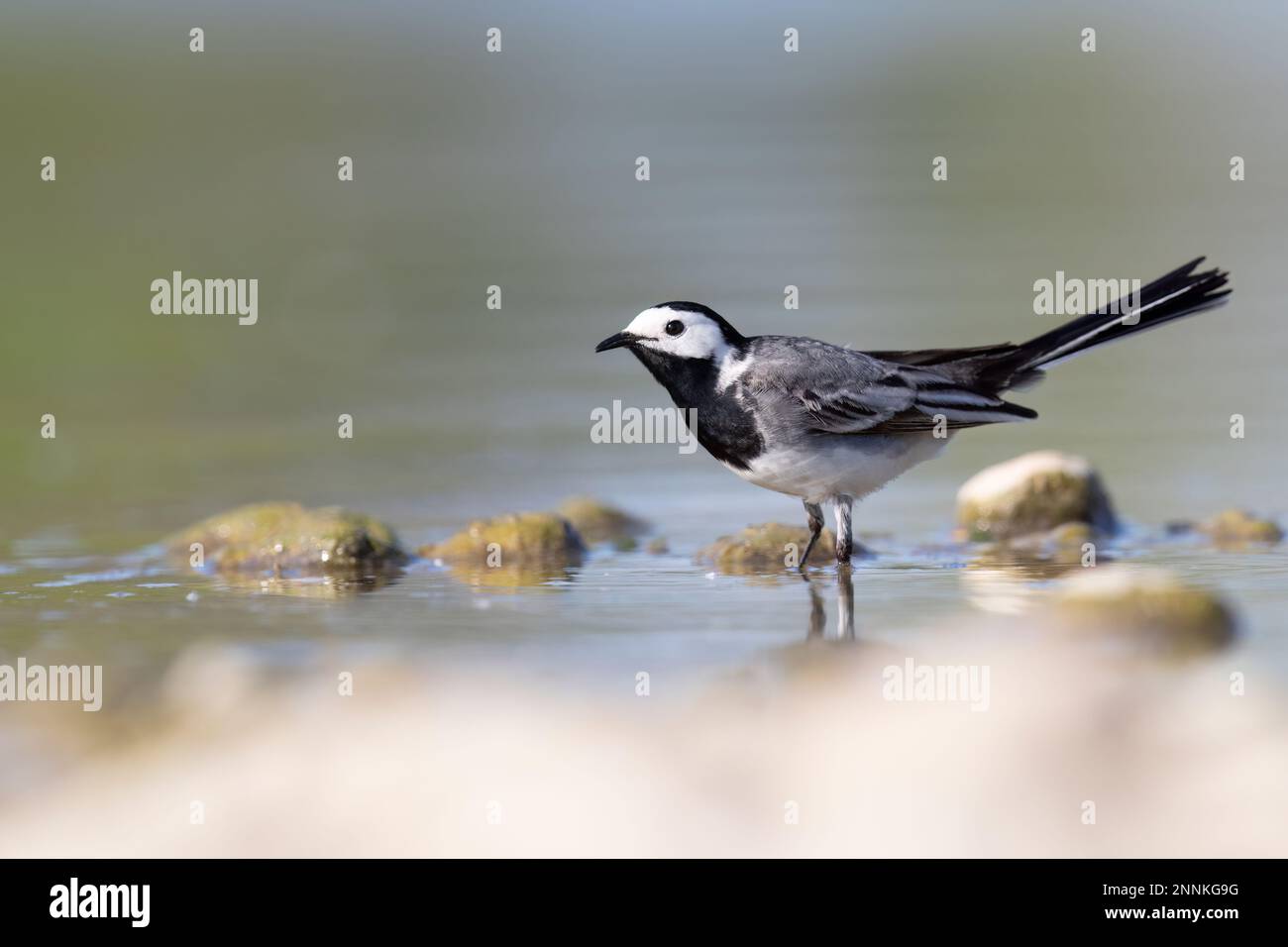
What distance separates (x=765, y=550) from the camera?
9.48 m

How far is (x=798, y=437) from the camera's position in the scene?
8.74 m

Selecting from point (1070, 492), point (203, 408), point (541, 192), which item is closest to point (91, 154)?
point (541, 192)

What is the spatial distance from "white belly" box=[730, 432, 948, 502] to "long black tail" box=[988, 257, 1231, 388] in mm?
806

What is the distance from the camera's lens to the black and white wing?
8.83m

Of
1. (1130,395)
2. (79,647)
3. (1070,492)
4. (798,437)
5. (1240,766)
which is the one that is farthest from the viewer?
(1130,395)

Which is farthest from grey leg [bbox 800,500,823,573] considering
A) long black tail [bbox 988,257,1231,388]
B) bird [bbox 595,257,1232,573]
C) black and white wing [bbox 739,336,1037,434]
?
long black tail [bbox 988,257,1231,388]

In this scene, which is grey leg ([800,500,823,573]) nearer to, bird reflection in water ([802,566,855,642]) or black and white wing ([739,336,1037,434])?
bird reflection in water ([802,566,855,642])

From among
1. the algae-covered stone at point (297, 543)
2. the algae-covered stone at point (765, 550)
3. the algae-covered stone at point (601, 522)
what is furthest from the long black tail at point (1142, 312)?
the algae-covered stone at point (297, 543)

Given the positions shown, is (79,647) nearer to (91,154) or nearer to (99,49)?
(91,154)

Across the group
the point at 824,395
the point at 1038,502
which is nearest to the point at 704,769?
the point at 824,395

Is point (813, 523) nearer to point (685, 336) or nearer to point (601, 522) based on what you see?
point (685, 336)

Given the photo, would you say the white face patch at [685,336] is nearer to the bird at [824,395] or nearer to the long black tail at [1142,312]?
the bird at [824,395]
